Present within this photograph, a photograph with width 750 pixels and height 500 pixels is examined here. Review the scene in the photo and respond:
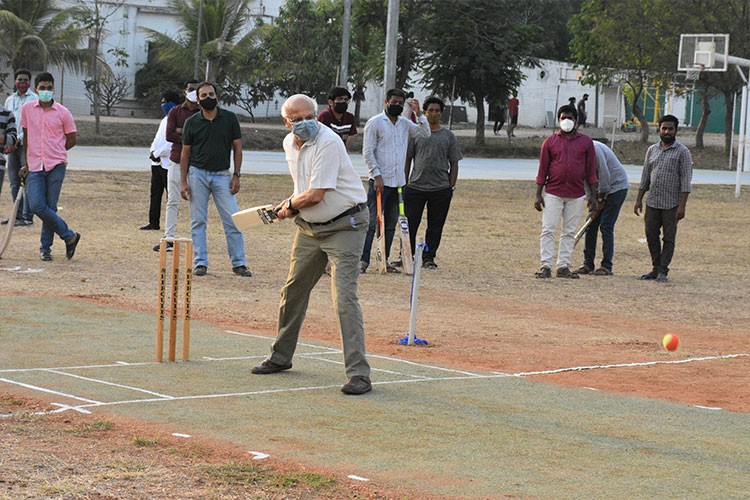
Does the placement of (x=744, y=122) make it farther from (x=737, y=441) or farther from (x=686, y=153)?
(x=737, y=441)

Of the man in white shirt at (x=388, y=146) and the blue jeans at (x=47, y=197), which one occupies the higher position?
the man in white shirt at (x=388, y=146)

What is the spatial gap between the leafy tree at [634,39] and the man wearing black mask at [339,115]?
35.1 metres

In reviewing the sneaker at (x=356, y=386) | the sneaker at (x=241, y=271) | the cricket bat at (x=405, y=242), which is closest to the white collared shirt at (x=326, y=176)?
the sneaker at (x=356, y=386)

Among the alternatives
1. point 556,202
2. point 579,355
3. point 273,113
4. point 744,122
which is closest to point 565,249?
point 556,202

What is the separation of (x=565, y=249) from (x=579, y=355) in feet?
17.1

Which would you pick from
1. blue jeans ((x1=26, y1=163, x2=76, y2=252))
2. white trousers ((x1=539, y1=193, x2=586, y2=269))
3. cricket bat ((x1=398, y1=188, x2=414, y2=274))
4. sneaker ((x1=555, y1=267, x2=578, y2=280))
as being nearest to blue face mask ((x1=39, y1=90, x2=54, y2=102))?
blue jeans ((x1=26, y1=163, x2=76, y2=252))

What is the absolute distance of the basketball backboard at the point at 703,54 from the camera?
3127 cm

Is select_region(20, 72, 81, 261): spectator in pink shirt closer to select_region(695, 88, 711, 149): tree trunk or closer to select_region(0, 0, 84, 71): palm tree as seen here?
select_region(0, 0, 84, 71): palm tree

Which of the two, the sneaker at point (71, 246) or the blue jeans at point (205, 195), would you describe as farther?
the sneaker at point (71, 246)

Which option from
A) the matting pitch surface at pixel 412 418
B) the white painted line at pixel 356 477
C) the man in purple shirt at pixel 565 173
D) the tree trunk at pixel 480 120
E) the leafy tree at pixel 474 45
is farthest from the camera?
the tree trunk at pixel 480 120

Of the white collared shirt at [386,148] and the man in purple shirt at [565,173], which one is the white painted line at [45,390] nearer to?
the white collared shirt at [386,148]

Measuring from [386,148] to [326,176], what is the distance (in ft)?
20.8

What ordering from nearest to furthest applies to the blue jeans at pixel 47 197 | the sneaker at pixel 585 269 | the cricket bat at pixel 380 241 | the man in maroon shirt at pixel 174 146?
the blue jeans at pixel 47 197
the cricket bat at pixel 380 241
the man in maroon shirt at pixel 174 146
the sneaker at pixel 585 269

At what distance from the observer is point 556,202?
1485 cm
